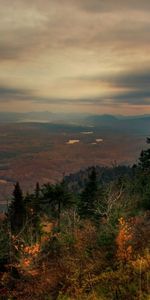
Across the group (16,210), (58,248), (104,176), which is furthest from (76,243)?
(104,176)

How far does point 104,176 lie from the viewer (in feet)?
628

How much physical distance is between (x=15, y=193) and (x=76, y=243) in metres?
42.6

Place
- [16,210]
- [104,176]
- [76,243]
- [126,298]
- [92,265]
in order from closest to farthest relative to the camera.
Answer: [126,298] < [92,265] < [76,243] < [16,210] < [104,176]

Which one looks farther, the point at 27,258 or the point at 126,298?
the point at 27,258

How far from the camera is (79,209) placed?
2424 inches

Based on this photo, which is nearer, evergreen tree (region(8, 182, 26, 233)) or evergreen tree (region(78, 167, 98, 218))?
evergreen tree (region(78, 167, 98, 218))

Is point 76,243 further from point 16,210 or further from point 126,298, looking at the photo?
point 16,210

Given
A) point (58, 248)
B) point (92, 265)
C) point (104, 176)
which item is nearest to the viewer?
point (92, 265)

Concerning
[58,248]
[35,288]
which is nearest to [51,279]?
[35,288]

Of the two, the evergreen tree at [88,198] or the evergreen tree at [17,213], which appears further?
the evergreen tree at [17,213]

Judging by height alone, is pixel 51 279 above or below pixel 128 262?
below

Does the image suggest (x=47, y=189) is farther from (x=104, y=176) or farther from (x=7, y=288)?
(x=104, y=176)

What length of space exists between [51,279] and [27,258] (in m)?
7.70

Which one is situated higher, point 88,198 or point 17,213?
point 88,198
